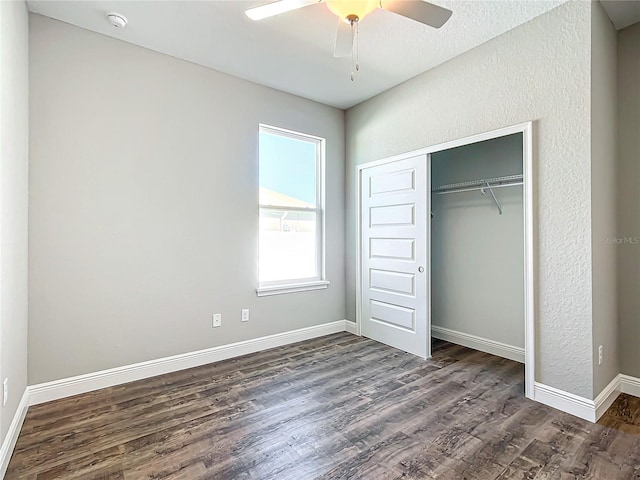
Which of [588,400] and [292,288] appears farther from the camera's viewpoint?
[292,288]

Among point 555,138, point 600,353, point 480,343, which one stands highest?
point 555,138

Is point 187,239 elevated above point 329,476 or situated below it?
above

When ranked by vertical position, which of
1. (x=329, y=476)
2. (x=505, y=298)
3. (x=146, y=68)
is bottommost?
(x=329, y=476)

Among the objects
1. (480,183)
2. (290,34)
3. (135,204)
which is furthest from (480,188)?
(135,204)

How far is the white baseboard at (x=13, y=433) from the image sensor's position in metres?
1.74

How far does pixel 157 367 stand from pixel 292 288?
5.04 ft

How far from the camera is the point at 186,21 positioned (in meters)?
2.53

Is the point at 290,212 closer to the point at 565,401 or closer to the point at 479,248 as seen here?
the point at 479,248

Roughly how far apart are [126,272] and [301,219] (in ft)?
6.36

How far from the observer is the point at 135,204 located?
9.30 ft

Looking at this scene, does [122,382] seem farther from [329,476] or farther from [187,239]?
[329,476]

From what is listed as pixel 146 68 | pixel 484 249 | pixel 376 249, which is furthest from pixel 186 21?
pixel 484 249

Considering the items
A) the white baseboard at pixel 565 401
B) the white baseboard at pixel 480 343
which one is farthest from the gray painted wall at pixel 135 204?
the white baseboard at pixel 565 401

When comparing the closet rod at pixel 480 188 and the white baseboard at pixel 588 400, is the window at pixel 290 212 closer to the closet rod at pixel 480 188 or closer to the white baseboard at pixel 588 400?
the closet rod at pixel 480 188
